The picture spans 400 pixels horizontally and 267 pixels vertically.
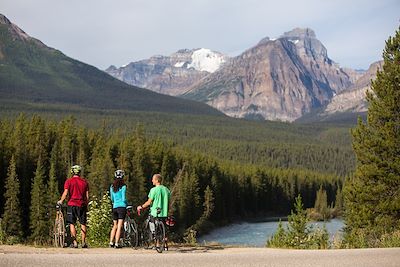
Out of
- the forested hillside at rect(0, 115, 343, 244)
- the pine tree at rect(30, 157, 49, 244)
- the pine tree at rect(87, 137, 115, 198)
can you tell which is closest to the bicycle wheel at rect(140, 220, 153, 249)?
the forested hillside at rect(0, 115, 343, 244)

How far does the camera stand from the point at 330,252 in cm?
1580

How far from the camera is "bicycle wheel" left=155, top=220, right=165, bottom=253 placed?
1592 centimetres

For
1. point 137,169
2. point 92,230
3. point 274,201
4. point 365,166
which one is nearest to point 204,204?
point 137,169

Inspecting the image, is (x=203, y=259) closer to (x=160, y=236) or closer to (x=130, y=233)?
(x=160, y=236)

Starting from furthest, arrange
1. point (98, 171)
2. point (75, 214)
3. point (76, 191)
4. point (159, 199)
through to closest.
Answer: point (98, 171) → point (75, 214) → point (76, 191) → point (159, 199)

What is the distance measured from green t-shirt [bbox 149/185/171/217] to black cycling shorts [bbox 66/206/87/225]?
241 centimetres

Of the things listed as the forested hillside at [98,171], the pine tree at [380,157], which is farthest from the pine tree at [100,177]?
the pine tree at [380,157]

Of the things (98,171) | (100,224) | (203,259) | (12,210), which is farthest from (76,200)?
(98,171)

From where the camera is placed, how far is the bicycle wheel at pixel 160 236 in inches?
627

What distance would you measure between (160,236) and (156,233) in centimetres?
15

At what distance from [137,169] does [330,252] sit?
70918 millimetres

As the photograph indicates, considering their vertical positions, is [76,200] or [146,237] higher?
[76,200]

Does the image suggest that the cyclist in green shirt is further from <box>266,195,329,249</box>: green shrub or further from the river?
the river

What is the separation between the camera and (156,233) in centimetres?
1631
